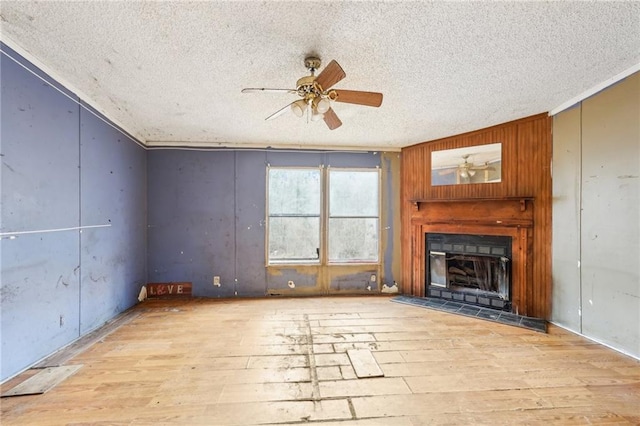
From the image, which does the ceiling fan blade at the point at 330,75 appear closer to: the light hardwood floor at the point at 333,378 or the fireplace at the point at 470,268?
the light hardwood floor at the point at 333,378

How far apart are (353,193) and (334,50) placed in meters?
2.58

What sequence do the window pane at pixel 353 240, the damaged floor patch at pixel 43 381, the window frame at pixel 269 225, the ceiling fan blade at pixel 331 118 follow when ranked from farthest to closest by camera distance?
the window pane at pixel 353 240, the window frame at pixel 269 225, the ceiling fan blade at pixel 331 118, the damaged floor patch at pixel 43 381

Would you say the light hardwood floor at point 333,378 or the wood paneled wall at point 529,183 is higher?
the wood paneled wall at point 529,183

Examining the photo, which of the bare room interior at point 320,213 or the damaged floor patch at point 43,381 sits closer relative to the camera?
the bare room interior at point 320,213

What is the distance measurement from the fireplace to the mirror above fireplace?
79 centimetres

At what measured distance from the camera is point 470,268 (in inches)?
140

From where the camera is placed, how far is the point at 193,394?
5.75ft

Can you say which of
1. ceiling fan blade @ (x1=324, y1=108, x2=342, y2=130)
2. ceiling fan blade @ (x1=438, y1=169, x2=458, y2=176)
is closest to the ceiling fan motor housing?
ceiling fan blade @ (x1=324, y1=108, x2=342, y2=130)

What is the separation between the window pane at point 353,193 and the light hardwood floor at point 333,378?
5.95ft

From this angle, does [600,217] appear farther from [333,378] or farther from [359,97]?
[333,378]

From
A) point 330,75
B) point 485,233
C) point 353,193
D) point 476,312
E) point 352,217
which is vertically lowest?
point 476,312

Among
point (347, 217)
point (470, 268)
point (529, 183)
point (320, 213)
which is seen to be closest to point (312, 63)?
point (320, 213)

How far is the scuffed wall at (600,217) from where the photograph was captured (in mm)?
2209

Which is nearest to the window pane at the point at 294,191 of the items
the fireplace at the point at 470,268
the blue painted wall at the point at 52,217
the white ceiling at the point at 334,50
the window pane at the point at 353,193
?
the window pane at the point at 353,193
